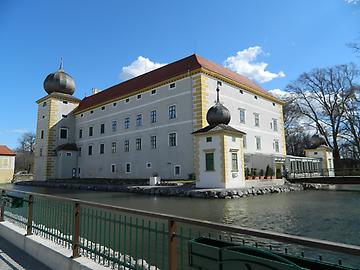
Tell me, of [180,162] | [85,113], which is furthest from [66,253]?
[85,113]

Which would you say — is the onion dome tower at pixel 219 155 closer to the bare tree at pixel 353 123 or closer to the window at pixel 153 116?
the window at pixel 153 116

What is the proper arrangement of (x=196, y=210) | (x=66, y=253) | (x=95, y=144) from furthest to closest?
(x=95, y=144) → (x=196, y=210) → (x=66, y=253)

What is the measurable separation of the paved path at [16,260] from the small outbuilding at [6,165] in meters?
51.1

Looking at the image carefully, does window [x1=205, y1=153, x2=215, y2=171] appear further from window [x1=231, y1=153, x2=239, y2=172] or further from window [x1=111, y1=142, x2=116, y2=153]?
window [x1=111, y1=142, x2=116, y2=153]

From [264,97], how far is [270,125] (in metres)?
3.35

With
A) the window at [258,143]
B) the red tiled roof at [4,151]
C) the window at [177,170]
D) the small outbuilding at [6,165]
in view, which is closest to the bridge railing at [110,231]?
the window at [177,170]

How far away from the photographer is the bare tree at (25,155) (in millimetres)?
67750

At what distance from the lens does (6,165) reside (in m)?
49.8

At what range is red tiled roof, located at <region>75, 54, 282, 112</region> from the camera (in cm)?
2708

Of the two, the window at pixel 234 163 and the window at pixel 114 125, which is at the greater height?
the window at pixel 114 125

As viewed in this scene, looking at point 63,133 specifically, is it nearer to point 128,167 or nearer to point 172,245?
point 128,167

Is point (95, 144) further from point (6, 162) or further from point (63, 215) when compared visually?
point (63, 215)

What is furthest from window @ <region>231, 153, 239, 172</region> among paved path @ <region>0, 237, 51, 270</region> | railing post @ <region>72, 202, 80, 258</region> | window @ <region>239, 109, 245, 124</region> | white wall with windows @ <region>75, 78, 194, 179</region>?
railing post @ <region>72, 202, 80, 258</region>

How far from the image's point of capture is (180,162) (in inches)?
992
